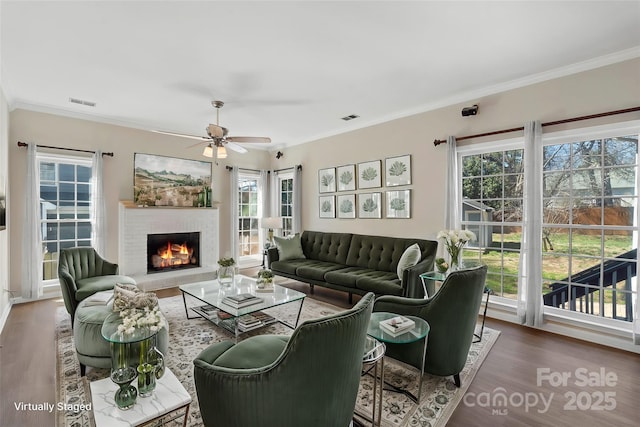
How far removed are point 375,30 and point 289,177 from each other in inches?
180

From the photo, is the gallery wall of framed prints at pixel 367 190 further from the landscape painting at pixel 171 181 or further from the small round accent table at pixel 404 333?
the small round accent table at pixel 404 333

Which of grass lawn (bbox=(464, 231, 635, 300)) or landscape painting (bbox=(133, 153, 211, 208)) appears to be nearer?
grass lawn (bbox=(464, 231, 635, 300))

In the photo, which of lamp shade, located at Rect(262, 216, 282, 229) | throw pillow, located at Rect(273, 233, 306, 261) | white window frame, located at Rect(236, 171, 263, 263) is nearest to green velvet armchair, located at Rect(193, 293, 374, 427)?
throw pillow, located at Rect(273, 233, 306, 261)

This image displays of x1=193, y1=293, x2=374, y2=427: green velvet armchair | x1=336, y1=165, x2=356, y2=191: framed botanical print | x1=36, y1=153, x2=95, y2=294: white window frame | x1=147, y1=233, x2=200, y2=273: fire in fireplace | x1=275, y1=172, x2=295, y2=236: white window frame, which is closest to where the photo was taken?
Answer: x1=193, y1=293, x2=374, y2=427: green velvet armchair

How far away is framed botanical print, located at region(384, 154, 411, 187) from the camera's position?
186 inches

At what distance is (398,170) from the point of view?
485cm

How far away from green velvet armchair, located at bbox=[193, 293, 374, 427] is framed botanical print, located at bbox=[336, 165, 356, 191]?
4161 millimetres

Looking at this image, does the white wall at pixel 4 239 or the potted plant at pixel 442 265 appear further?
the white wall at pixel 4 239

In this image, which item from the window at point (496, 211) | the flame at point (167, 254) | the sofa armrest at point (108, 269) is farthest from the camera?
the flame at point (167, 254)

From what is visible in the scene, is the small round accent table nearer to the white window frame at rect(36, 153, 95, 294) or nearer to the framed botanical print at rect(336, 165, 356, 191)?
the framed botanical print at rect(336, 165, 356, 191)

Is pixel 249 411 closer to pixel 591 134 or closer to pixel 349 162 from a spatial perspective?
pixel 591 134

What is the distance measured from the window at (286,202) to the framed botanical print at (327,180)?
3.36 ft

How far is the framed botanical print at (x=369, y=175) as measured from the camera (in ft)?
16.8

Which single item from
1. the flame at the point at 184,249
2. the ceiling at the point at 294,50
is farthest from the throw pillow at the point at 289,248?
the ceiling at the point at 294,50
